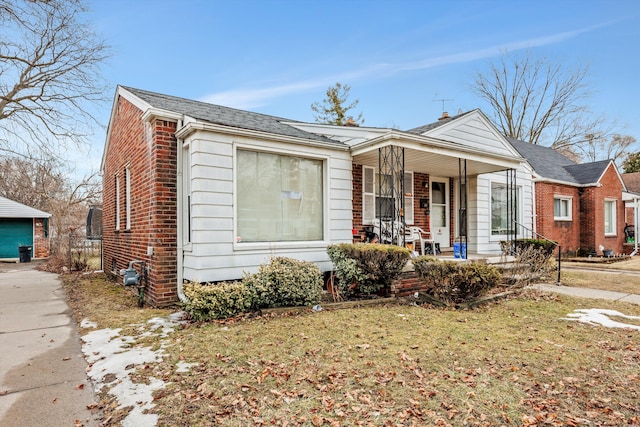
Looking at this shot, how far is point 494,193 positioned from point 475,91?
2157cm

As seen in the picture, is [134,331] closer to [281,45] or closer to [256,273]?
[256,273]

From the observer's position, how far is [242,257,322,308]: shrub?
232 inches

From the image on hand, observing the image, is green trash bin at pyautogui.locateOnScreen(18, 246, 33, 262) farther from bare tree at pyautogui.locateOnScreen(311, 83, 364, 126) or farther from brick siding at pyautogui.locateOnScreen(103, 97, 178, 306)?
bare tree at pyautogui.locateOnScreen(311, 83, 364, 126)

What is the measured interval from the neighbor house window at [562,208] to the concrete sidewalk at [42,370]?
1659 cm

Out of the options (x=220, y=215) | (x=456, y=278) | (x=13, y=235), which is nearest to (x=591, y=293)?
(x=456, y=278)

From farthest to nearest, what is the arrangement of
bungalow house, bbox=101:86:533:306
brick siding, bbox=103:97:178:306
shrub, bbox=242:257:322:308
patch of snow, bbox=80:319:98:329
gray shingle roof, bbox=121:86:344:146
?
gray shingle roof, bbox=121:86:344:146, brick siding, bbox=103:97:178:306, bungalow house, bbox=101:86:533:306, shrub, bbox=242:257:322:308, patch of snow, bbox=80:319:98:329

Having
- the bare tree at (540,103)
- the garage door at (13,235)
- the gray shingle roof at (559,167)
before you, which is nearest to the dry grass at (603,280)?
the gray shingle roof at (559,167)

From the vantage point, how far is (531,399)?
3121 millimetres

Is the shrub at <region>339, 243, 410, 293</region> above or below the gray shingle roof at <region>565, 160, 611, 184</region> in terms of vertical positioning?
below

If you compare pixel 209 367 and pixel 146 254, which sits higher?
pixel 146 254

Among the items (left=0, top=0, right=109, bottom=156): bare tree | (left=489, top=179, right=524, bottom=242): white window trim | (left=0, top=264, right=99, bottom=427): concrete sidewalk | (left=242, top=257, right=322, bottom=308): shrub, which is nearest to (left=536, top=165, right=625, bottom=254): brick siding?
(left=489, top=179, right=524, bottom=242): white window trim

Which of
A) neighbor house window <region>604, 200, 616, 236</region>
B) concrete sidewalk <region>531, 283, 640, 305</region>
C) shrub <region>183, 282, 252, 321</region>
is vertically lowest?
concrete sidewalk <region>531, 283, 640, 305</region>

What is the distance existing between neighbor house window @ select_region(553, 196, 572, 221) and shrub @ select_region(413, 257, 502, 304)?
10799mm

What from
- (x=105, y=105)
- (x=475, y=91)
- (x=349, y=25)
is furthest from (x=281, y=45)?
(x=475, y=91)
